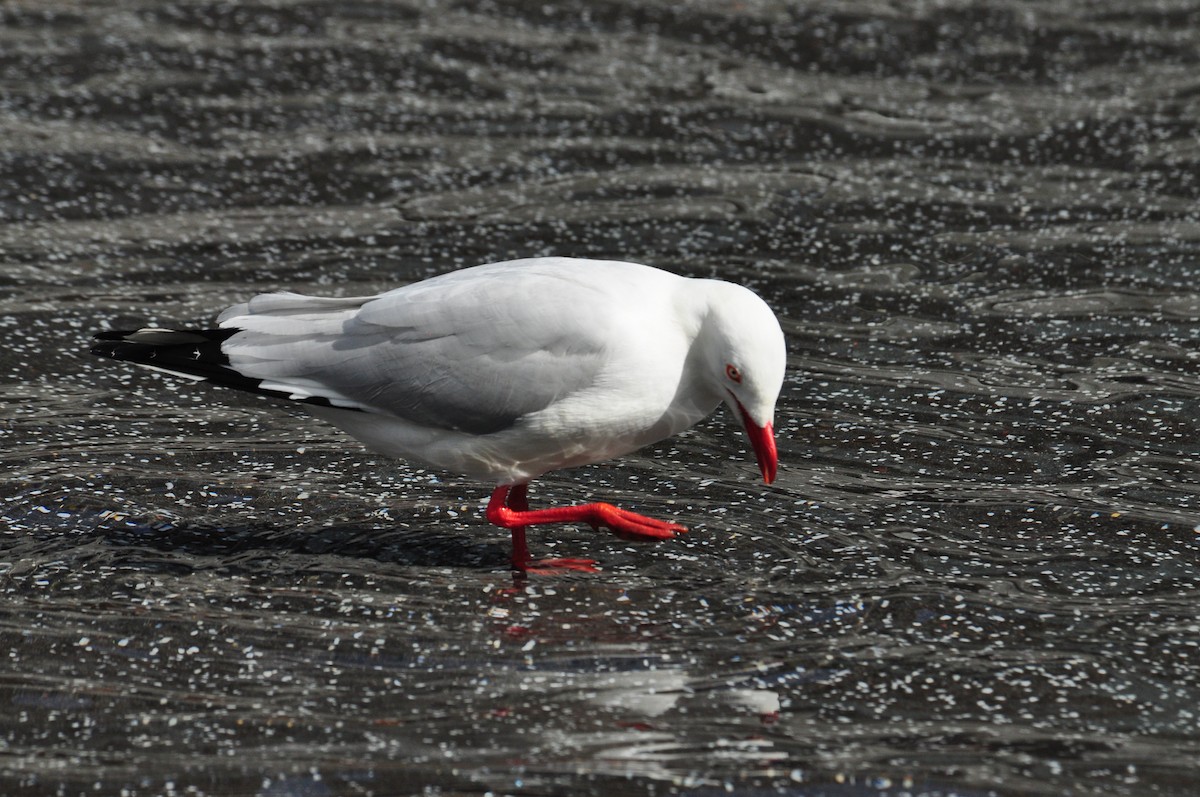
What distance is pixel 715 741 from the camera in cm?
379

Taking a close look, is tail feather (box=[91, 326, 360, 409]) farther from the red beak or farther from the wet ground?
the red beak

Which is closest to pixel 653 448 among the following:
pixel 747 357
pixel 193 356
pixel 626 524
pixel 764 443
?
pixel 626 524

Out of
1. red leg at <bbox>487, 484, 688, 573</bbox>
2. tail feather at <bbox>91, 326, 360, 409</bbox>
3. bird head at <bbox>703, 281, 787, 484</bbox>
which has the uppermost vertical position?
bird head at <bbox>703, 281, 787, 484</bbox>

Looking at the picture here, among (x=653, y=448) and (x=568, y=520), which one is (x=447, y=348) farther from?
(x=653, y=448)

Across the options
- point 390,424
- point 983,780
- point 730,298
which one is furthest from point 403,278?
point 983,780

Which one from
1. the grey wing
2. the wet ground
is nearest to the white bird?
the grey wing

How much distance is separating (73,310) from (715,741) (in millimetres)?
4155

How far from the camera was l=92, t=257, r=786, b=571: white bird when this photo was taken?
14.8ft

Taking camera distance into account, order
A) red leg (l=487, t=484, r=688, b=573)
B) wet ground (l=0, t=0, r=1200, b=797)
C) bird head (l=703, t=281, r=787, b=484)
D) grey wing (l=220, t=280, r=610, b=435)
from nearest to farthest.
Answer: wet ground (l=0, t=0, r=1200, b=797) < bird head (l=703, t=281, r=787, b=484) < grey wing (l=220, t=280, r=610, b=435) < red leg (l=487, t=484, r=688, b=573)

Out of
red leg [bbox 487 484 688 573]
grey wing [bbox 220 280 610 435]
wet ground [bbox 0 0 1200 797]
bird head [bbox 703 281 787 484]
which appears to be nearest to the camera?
wet ground [bbox 0 0 1200 797]

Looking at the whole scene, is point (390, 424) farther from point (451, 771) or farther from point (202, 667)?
point (451, 771)

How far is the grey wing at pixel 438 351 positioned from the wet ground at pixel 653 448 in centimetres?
52

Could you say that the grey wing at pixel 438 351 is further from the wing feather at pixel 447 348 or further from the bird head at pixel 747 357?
the bird head at pixel 747 357

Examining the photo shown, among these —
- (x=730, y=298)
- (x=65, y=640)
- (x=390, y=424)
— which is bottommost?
(x=65, y=640)
